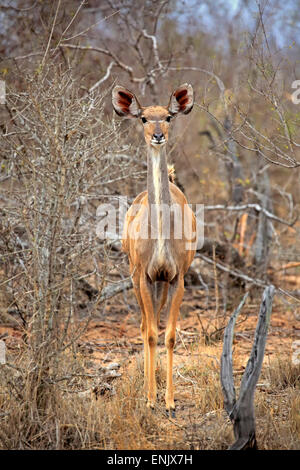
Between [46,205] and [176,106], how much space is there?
59.8 inches

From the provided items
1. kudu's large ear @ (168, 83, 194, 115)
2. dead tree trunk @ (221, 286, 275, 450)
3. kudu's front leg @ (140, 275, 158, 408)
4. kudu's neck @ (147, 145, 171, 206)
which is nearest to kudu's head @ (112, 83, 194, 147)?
kudu's large ear @ (168, 83, 194, 115)

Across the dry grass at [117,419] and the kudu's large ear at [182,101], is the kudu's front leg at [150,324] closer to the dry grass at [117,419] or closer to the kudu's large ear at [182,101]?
the dry grass at [117,419]

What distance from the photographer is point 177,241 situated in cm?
498

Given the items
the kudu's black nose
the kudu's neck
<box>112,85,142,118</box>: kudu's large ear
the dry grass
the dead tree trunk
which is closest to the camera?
the dead tree trunk

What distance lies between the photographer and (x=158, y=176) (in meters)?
4.86

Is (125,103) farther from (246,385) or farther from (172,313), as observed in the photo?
(246,385)

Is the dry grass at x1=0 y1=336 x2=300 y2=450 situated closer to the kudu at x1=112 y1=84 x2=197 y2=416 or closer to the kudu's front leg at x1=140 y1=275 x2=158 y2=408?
the kudu's front leg at x1=140 y1=275 x2=158 y2=408

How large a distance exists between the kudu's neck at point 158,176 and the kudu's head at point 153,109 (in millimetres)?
100

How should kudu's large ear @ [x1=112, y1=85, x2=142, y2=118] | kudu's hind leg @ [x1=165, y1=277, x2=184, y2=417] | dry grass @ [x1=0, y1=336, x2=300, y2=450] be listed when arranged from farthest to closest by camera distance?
kudu's large ear @ [x1=112, y1=85, x2=142, y2=118] → kudu's hind leg @ [x1=165, y1=277, x2=184, y2=417] → dry grass @ [x1=0, y1=336, x2=300, y2=450]

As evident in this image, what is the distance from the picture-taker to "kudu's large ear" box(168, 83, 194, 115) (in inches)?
201

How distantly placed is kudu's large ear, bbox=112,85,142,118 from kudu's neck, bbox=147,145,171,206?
501 millimetres

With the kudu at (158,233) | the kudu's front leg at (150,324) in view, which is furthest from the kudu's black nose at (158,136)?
the kudu's front leg at (150,324)

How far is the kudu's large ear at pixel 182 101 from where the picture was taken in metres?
5.11

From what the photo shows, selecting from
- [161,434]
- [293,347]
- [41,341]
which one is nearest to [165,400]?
[161,434]
